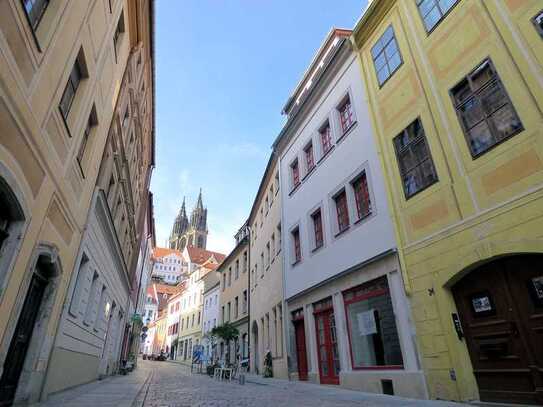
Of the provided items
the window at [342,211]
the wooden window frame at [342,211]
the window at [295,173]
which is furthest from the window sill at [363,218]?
the window at [295,173]

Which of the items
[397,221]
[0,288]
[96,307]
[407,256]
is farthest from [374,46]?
[96,307]

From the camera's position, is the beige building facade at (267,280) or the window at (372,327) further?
the beige building facade at (267,280)

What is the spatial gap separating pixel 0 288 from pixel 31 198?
58.3 inches

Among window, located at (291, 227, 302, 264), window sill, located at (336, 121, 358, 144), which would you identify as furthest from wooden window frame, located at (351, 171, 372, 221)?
window, located at (291, 227, 302, 264)

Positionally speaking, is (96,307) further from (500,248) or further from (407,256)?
(500,248)

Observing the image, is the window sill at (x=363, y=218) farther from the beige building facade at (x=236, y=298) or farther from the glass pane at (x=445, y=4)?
the beige building facade at (x=236, y=298)

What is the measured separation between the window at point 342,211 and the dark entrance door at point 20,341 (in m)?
9.01

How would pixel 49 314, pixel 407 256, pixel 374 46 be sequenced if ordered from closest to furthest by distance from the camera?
pixel 49 314 → pixel 407 256 → pixel 374 46

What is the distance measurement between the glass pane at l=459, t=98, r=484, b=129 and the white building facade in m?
3.07

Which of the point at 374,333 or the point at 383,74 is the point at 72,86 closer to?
the point at 383,74

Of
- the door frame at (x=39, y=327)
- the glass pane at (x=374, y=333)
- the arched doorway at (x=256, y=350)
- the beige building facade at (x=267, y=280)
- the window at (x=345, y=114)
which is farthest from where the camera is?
the arched doorway at (x=256, y=350)

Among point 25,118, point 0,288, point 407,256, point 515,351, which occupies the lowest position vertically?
point 515,351

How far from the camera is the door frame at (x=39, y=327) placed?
19.2ft

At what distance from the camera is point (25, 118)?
5.05 metres
